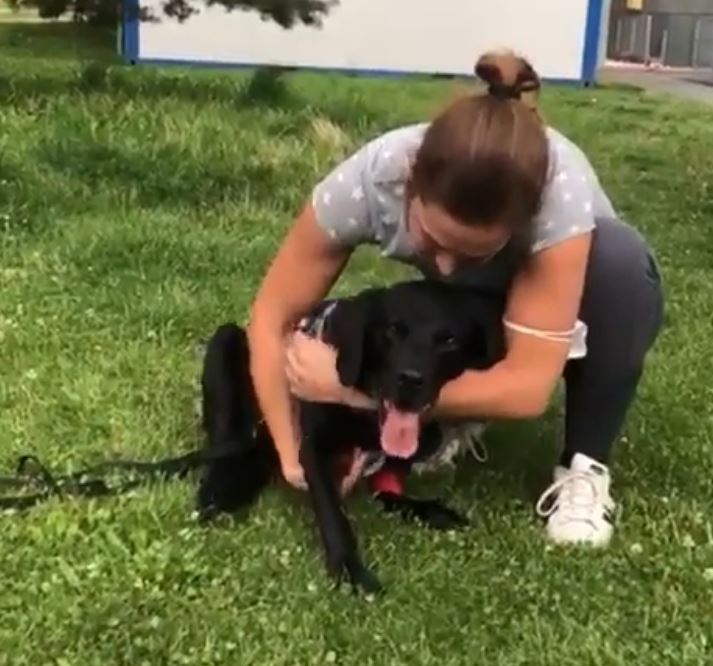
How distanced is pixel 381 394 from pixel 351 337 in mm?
111

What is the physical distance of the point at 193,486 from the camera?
110 inches

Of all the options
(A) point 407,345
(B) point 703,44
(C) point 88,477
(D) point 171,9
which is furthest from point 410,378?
(B) point 703,44

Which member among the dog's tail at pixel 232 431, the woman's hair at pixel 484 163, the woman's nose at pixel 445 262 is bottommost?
the dog's tail at pixel 232 431

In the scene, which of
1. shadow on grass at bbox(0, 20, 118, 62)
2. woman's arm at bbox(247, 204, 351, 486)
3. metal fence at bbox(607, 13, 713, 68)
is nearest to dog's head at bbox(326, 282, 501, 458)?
woman's arm at bbox(247, 204, 351, 486)

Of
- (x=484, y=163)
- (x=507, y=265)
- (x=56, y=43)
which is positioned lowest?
(x=56, y=43)

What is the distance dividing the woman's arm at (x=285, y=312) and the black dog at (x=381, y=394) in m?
0.04

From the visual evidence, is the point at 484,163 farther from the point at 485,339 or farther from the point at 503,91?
the point at 485,339

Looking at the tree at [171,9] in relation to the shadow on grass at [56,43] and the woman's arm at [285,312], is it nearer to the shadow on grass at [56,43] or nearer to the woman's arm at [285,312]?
the shadow on grass at [56,43]

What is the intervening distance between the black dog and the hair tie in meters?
0.34

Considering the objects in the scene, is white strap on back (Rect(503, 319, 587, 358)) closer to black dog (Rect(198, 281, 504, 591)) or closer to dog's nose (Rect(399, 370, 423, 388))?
black dog (Rect(198, 281, 504, 591))

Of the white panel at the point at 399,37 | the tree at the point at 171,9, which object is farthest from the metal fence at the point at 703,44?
the tree at the point at 171,9

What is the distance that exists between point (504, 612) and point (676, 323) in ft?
6.51

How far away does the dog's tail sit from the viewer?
2.73 meters

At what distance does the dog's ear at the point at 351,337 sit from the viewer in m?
2.52
